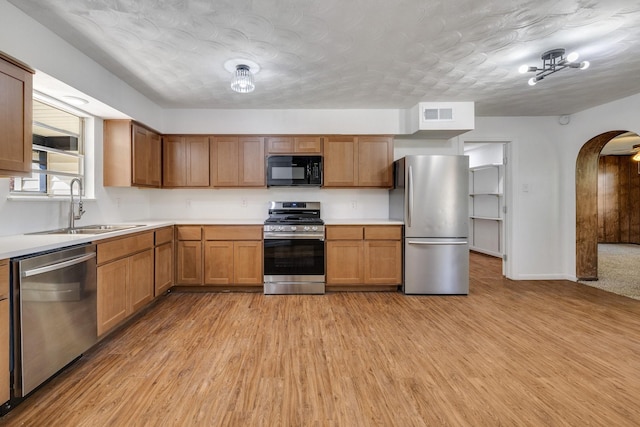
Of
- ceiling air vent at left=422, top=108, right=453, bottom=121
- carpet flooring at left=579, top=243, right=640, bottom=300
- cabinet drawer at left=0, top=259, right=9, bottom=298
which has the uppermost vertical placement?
→ ceiling air vent at left=422, top=108, right=453, bottom=121

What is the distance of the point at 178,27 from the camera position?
216cm

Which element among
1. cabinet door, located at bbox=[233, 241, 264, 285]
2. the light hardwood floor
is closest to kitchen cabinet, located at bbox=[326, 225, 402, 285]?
the light hardwood floor

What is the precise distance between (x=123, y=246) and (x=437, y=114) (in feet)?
12.3

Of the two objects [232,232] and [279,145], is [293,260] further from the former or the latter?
[279,145]

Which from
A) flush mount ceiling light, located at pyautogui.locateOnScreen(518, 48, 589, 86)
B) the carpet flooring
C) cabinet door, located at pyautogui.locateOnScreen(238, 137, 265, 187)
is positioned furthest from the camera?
cabinet door, located at pyautogui.locateOnScreen(238, 137, 265, 187)

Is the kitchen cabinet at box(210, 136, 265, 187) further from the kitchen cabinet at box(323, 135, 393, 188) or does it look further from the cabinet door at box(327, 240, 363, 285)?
the cabinet door at box(327, 240, 363, 285)

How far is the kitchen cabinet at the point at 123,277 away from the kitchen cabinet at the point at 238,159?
4.15 feet

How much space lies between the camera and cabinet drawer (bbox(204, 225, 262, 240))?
12.1 ft

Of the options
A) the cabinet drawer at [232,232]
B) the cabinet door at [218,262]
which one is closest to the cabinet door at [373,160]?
the cabinet drawer at [232,232]

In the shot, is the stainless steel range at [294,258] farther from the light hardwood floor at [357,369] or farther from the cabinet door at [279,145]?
the cabinet door at [279,145]

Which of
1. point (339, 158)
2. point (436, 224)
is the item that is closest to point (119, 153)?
point (339, 158)

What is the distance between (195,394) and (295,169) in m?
2.79

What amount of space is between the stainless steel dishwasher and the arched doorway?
5811 mm

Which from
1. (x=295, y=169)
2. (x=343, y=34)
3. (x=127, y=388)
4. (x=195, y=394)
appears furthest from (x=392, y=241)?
(x=127, y=388)
